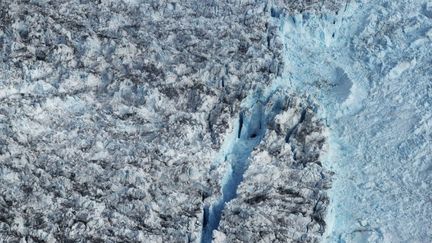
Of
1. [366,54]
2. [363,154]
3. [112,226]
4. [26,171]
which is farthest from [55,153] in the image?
[366,54]

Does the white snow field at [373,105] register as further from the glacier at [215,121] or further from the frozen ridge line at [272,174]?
the frozen ridge line at [272,174]

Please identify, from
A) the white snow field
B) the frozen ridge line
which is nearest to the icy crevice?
the frozen ridge line

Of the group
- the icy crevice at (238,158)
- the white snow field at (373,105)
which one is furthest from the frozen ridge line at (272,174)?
the white snow field at (373,105)

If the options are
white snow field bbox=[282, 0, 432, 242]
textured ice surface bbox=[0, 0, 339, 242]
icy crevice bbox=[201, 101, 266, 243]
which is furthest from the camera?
white snow field bbox=[282, 0, 432, 242]

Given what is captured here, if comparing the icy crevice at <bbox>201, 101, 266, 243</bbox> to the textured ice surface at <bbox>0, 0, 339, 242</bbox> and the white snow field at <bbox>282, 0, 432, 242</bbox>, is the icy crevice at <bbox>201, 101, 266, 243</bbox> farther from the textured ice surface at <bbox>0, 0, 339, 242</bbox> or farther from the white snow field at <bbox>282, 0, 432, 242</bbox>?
the white snow field at <bbox>282, 0, 432, 242</bbox>

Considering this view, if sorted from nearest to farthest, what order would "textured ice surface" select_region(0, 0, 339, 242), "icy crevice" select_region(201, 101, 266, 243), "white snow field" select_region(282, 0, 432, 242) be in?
"textured ice surface" select_region(0, 0, 339, 242) → "icy crevice" select_region(201, 101, 266, 243) → "white snow field" select_region(282, 0, 432, 242)

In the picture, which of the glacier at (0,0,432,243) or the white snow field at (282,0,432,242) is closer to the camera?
the glacier at (0,0,432,243)

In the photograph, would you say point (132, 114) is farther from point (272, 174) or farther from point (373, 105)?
point (373, 105)

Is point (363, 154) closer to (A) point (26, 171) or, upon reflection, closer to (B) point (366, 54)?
(B) point (366, 54)
